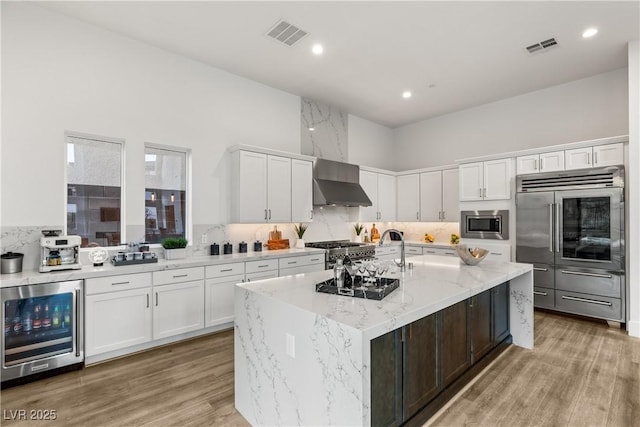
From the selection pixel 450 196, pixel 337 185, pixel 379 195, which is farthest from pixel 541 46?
pixel 379 195

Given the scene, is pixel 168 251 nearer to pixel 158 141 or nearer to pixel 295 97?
pixel 158 141

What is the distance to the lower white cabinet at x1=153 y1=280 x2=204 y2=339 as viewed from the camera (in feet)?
11.3

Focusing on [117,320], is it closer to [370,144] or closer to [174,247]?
[174,247]

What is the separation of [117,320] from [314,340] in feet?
8.22

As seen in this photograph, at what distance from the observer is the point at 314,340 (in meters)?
1.74

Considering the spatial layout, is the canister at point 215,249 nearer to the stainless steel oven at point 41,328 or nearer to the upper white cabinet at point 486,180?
the stainless steel oven at point 41,328

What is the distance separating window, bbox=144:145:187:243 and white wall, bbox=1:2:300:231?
0.16 meters

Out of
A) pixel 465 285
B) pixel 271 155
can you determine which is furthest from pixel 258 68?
pixel 465 285

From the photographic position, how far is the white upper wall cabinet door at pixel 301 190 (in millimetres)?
4984

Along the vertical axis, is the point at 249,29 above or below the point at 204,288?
above

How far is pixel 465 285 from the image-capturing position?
8.02ft

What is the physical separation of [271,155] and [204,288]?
2098 millimetres

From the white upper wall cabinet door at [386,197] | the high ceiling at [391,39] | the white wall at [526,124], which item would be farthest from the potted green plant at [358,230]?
the high ceiling at [391,39]

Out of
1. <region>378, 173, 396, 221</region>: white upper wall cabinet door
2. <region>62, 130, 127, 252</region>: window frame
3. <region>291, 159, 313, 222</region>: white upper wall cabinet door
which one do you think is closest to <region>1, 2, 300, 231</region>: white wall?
<region>62, 130, 127, 252</region>: window frame
